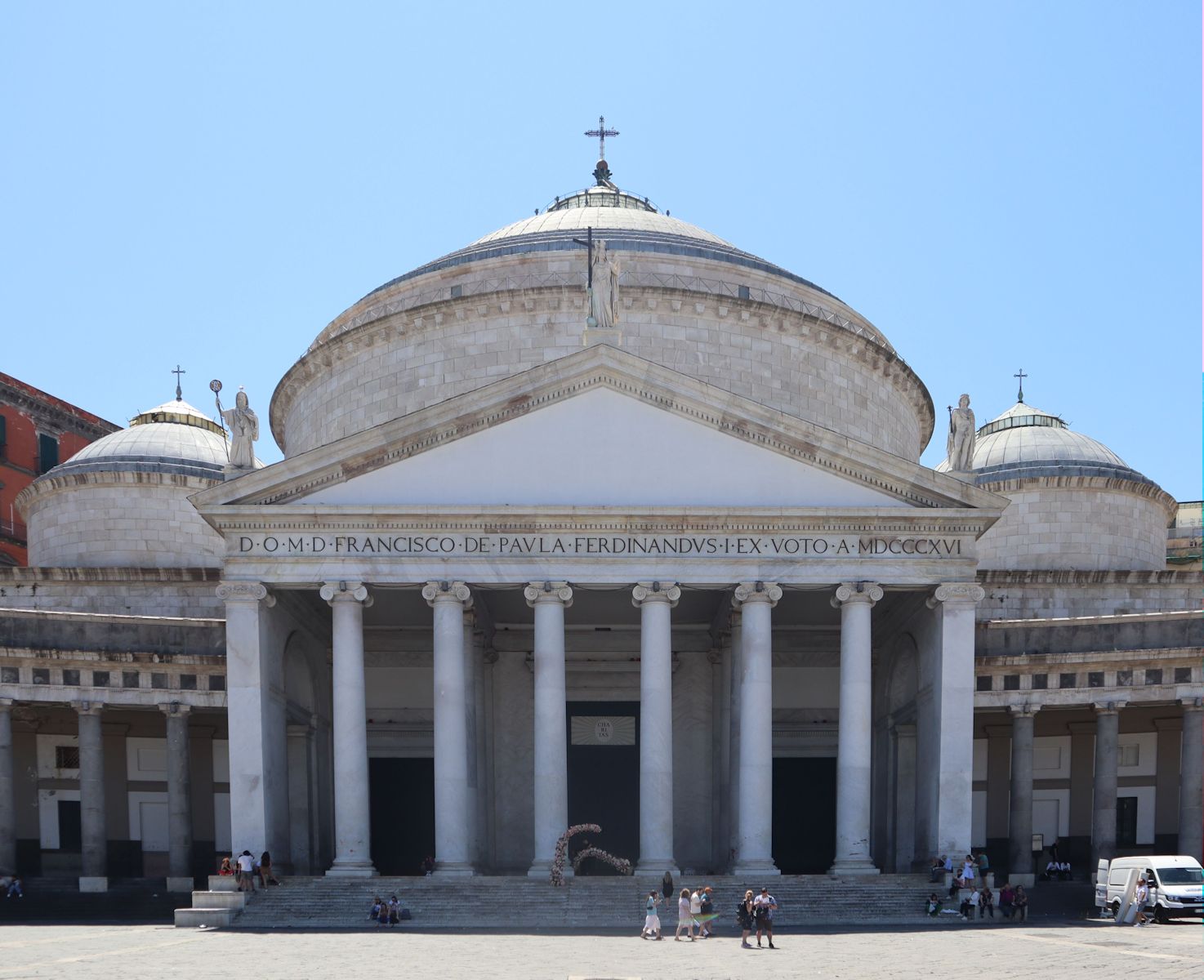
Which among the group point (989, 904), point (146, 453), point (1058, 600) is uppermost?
point (146, 453)

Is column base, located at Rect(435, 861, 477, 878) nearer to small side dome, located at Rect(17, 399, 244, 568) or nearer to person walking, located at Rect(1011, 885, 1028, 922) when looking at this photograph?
person walking, located at Rect(1011, 885, 1028, 922)

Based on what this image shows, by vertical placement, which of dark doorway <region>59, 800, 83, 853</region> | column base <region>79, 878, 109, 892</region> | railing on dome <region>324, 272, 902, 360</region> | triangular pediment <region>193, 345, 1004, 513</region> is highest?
railing on dome <region>324, 272, 902, 360</region>

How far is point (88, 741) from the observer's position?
1746 inches

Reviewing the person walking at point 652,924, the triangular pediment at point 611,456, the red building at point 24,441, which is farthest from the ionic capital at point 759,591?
the red building at point 24,441

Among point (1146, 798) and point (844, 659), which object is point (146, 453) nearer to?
point (844, 659)

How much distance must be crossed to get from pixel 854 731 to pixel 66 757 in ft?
77.5

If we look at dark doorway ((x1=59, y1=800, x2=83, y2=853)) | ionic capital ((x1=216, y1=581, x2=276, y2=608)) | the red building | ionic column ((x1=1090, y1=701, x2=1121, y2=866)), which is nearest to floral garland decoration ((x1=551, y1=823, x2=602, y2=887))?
ionic capital ((x1=216, y1=581, x2=276, y2=608))

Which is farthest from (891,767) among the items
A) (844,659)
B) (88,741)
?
(88,741)

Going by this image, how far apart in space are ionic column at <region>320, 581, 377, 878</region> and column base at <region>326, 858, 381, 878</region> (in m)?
0.03

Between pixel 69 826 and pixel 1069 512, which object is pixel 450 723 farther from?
pixel 1069 512

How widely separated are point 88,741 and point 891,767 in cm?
2257

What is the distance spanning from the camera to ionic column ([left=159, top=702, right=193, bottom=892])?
146 ft

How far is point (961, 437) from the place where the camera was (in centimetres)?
4272

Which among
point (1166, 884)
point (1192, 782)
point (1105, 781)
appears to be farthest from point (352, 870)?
point (1192, 782)
